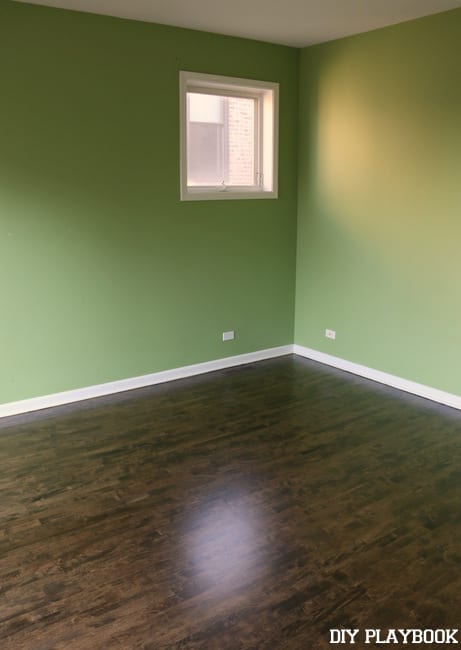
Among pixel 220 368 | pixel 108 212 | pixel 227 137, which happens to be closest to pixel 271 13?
pixel 227 137

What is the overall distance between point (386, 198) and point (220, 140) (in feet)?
4.78

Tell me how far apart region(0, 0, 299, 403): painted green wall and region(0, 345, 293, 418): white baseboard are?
Answer: 6 centimetres

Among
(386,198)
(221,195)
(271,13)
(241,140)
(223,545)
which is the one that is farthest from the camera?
(241,140)

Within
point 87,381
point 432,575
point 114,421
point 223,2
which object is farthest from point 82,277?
point 432,575

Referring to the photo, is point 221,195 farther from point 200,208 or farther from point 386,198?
point 386,198

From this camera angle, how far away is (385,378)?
15.7 ft

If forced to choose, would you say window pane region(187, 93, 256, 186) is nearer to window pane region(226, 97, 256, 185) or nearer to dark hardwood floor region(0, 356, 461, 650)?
window pane region(226, 97, 256, 185)

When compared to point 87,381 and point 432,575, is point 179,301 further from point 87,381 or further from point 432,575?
point 432,575

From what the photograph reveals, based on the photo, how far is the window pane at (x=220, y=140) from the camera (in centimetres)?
475

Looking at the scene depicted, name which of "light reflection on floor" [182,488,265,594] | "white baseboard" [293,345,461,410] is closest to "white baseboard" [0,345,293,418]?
"white baseboard" [293,345,461,410]

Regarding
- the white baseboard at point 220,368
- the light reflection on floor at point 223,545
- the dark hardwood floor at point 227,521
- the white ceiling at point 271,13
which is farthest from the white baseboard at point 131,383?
the white ceiling at point 271,13

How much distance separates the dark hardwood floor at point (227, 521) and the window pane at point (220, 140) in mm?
1896

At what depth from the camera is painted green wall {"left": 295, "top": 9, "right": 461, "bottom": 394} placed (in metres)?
4.14

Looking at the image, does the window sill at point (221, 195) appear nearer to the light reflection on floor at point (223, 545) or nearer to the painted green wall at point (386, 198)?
the painted green wall at point (386, 198)
